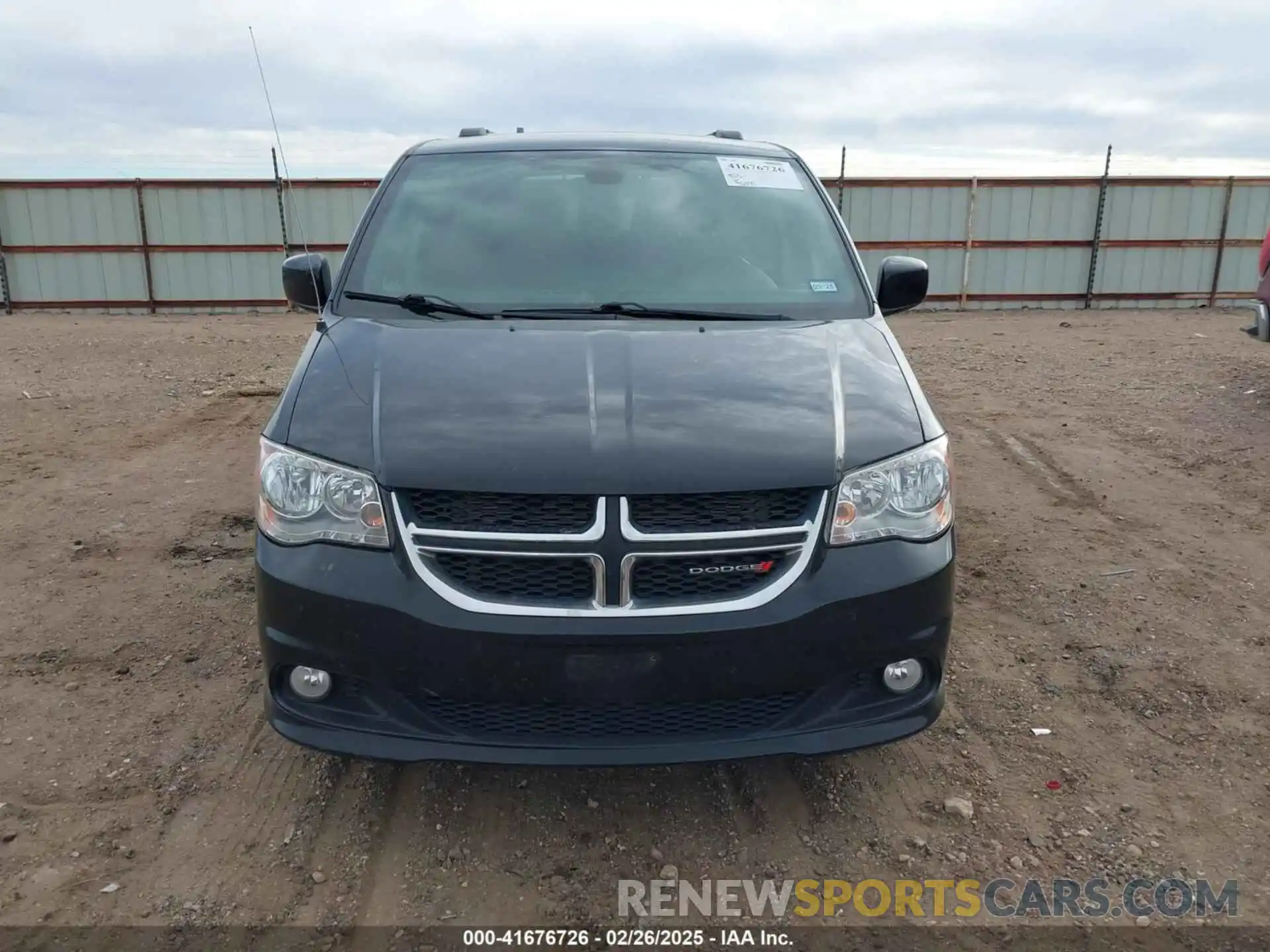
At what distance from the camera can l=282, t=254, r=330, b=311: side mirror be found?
3439 millimetres

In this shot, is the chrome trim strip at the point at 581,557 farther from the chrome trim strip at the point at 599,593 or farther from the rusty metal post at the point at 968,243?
the rusty metal post at the point at 968,243

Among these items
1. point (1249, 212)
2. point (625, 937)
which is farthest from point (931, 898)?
point (1249, 212)

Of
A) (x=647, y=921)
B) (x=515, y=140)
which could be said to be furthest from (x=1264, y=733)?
(x=515, y=140)

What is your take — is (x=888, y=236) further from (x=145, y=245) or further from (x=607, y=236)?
(x=607, y=236)

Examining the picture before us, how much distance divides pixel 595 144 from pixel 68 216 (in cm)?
1632

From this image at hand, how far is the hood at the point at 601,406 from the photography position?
2254mm

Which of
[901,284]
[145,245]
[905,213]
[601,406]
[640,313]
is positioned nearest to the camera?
[601,406]

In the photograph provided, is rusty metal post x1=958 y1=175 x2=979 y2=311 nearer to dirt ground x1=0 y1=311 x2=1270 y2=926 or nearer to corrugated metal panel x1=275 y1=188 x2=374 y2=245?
corrugated metal panel x1=275 y1=188 x2=374 y2=245

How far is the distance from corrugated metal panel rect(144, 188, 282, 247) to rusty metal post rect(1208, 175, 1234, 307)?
16183 mm

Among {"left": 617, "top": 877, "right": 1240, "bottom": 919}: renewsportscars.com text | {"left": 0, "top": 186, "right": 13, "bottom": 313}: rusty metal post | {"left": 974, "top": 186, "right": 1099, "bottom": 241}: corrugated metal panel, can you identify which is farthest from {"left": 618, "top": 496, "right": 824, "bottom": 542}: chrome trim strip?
{"left": 0, "top": 186, "right": 13, "bottom": 313}: rusty metal post

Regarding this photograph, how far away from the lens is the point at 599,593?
86.7 inches

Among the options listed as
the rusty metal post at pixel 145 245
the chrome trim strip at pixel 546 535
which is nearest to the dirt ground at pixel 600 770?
the chrome trim strip at pixel 546 535

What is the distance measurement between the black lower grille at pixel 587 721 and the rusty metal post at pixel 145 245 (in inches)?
674

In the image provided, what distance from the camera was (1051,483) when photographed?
18.5 ft
